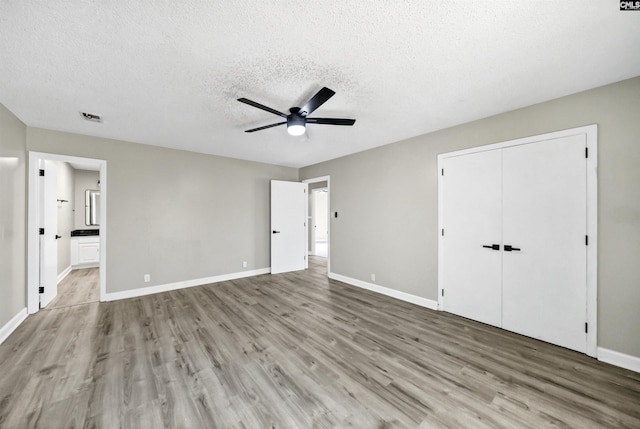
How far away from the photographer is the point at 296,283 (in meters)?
4.85

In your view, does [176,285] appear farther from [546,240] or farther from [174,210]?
[546,240]

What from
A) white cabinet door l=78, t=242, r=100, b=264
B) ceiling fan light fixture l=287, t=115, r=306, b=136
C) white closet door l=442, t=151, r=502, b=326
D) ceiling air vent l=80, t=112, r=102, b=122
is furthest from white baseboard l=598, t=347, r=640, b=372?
white cabinet door l=78, t=242, r=100, b=264

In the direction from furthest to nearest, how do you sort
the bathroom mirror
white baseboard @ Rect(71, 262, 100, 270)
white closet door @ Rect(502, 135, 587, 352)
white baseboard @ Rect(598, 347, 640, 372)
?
the bathroom mirror
white baseboard @ Rect(71, 262, 100, 270)
white closet door @ Rect(502, 135, 587, 352)
white baseboard @ Rect(598, 347, 640, 372)

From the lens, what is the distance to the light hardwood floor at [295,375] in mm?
1655

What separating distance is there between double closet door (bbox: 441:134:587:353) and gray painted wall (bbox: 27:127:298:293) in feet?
12.7

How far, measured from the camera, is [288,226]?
581 centimetres

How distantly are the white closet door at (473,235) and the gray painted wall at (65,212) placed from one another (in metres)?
6.95

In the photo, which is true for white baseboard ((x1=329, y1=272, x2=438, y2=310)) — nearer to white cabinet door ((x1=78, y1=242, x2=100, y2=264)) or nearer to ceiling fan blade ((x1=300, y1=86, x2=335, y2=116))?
ceiling fan blade ((x1=300, y1=86, x2=335, y2=116))

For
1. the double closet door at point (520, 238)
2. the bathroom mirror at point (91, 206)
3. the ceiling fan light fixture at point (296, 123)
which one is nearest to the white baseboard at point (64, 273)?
the bathroom mirror at point (91, 206)

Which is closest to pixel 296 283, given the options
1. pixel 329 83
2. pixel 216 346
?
pixel 216 346

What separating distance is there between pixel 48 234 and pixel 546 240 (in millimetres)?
6484

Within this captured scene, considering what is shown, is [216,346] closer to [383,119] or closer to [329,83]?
[329,83]

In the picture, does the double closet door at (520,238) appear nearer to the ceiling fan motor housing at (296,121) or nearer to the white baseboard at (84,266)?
the ceiling fan motor housing at (296,121)

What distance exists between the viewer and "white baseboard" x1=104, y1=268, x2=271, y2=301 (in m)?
3.94
